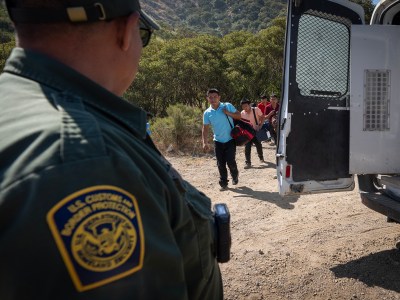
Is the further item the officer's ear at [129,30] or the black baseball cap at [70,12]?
the officer's ear at [129,30]

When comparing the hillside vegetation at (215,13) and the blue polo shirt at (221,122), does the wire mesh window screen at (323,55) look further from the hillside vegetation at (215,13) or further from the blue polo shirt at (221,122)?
the hillside vegetation at (215,13)

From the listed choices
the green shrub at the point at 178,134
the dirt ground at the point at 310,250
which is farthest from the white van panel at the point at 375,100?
the green shrub at the point at 178,134

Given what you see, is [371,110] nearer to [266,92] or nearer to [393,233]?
[393,233]

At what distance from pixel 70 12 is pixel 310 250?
3.71 m

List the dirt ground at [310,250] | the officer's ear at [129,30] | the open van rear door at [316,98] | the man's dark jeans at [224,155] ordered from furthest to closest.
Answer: the man's dark jeans at [224,155] → the open van rear door at [316,98] → the dirt ground at [310,250] → the officer's ear at [129,30]

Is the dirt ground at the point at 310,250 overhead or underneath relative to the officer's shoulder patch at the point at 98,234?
underneath

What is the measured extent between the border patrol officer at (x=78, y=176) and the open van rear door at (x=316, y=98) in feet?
9.35

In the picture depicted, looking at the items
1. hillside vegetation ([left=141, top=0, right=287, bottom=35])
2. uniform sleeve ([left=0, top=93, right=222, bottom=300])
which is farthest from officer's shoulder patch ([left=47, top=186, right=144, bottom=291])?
hillside vegetation ([left=141, top=0, right=287, bottom=35])

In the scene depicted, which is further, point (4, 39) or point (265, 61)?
point (4, 39)

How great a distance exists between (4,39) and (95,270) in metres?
25.3

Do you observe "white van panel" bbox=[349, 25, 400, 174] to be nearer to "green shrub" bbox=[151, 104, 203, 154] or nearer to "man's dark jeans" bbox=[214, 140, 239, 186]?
"man's dark jeans" bbox=[214, 140, 239, 186]

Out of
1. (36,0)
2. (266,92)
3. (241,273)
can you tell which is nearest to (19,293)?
(36,0)

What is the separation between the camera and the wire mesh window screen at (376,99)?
145 inches

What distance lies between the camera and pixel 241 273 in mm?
3670
